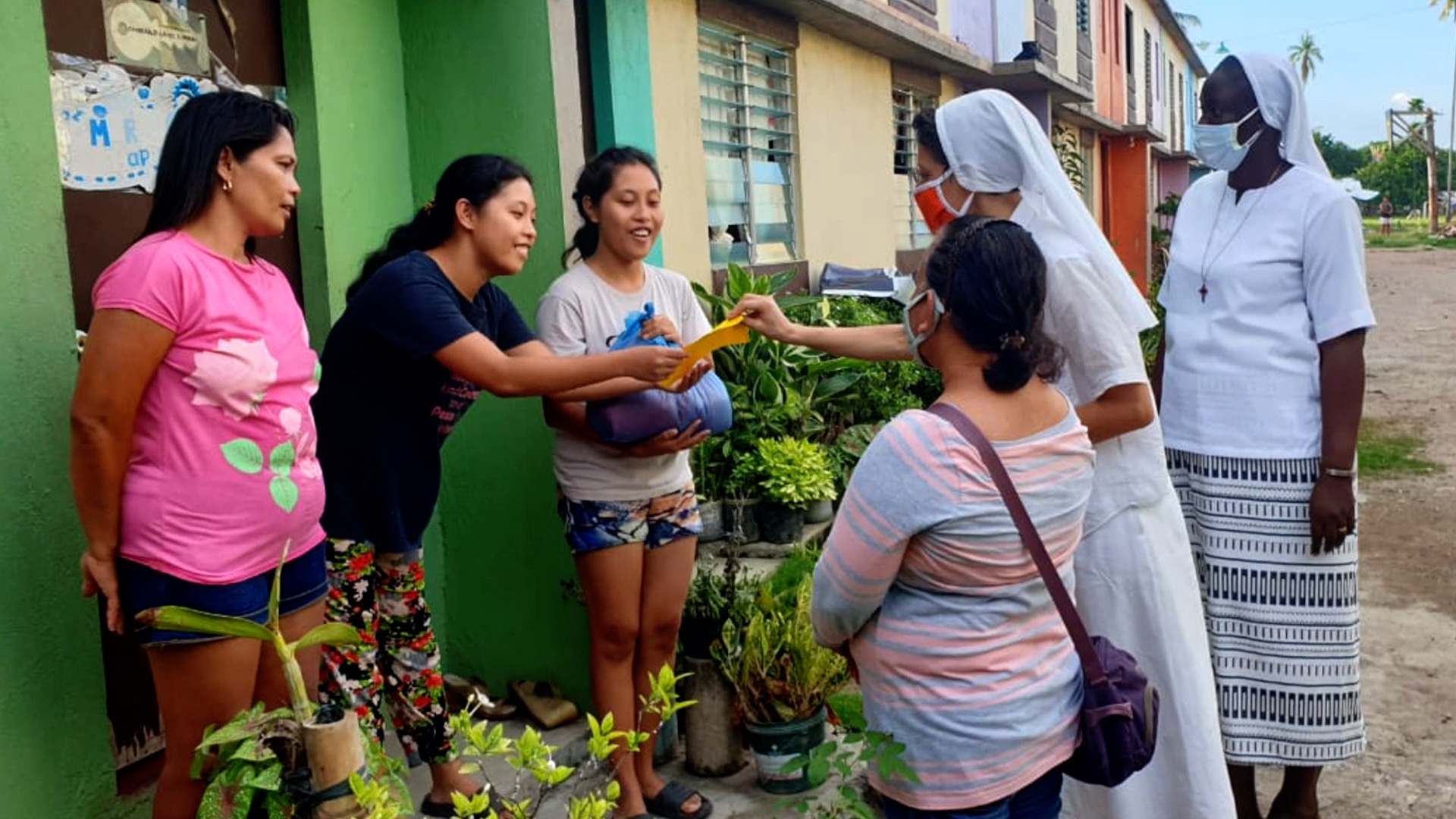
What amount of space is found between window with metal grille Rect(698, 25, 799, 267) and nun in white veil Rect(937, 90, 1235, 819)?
14.0 ft

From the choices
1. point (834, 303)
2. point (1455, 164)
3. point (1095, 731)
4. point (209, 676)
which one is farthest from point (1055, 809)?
point (1455, 164)

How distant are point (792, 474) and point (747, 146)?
2.69 m

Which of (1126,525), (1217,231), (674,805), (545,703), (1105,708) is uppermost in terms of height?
(1217,231)

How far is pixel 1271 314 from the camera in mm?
3248

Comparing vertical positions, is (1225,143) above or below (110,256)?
above

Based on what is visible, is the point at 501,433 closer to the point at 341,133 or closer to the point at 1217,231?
the point at 341,133

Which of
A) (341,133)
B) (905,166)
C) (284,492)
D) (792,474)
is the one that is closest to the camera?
(284,492)

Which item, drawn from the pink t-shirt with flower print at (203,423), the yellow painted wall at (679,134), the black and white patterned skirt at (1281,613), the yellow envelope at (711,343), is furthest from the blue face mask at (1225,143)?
the yellow painted wall at (679,134)

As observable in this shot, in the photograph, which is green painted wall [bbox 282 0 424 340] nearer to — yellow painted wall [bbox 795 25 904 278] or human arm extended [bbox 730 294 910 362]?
human arm extended [bbox 730 294 910 362]

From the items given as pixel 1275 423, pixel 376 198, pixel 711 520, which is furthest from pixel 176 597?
pixel 711 520

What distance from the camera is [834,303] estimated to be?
25.3 ft

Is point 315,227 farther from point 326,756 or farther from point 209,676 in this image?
point 326,756

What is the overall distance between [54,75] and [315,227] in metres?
0.87

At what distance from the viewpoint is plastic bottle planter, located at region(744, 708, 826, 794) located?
152 inches
